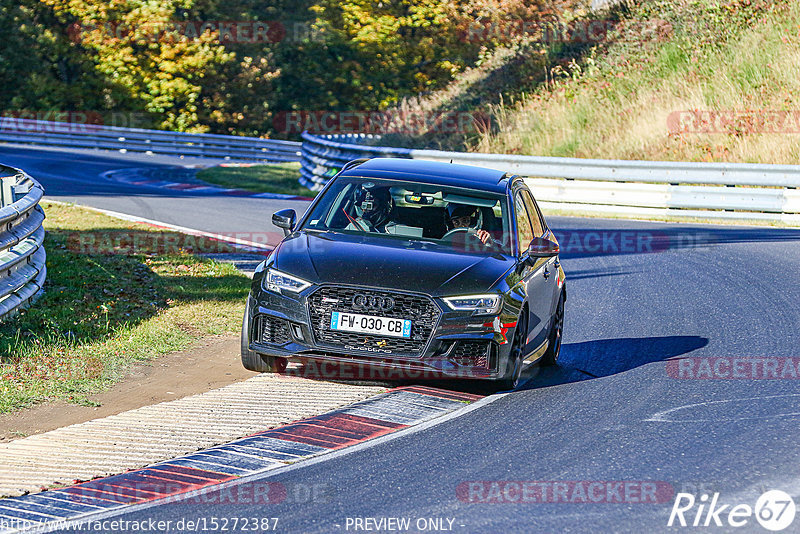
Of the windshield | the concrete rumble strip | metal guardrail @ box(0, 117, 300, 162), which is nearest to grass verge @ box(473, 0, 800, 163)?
metal guardrail @ box(0, 117, 300, 162)

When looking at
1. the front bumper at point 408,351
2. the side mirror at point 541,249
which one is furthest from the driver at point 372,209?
the front bumper at point 408,351

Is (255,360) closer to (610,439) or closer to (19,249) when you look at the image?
(610,439)

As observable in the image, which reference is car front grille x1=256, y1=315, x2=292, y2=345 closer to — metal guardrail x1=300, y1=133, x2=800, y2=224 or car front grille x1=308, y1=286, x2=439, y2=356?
car front grille x1=308, y1=286, x2=439, y2=356

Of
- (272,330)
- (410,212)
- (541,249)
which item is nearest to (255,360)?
(272,330)

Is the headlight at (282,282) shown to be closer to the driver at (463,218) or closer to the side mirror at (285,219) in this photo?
the side mirror at (285,219)

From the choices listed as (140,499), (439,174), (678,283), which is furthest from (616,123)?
(140,499)

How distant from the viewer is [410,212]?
9242 mm

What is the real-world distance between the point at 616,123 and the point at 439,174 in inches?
836

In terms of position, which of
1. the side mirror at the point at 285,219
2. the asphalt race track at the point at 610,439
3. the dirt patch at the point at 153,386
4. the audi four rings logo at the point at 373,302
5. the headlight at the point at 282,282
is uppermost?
the side mirror at the point at 285,219

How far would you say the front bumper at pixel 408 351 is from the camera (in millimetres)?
7816

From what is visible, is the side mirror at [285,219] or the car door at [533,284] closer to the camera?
the car door at [533,284]

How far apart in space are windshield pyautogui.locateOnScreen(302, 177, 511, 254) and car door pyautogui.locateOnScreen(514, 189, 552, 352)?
0.68ft

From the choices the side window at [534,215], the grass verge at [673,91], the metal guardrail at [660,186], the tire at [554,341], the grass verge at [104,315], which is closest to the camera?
the grass verge at [104,315]

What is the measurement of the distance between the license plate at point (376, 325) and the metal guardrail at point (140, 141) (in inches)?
1278
